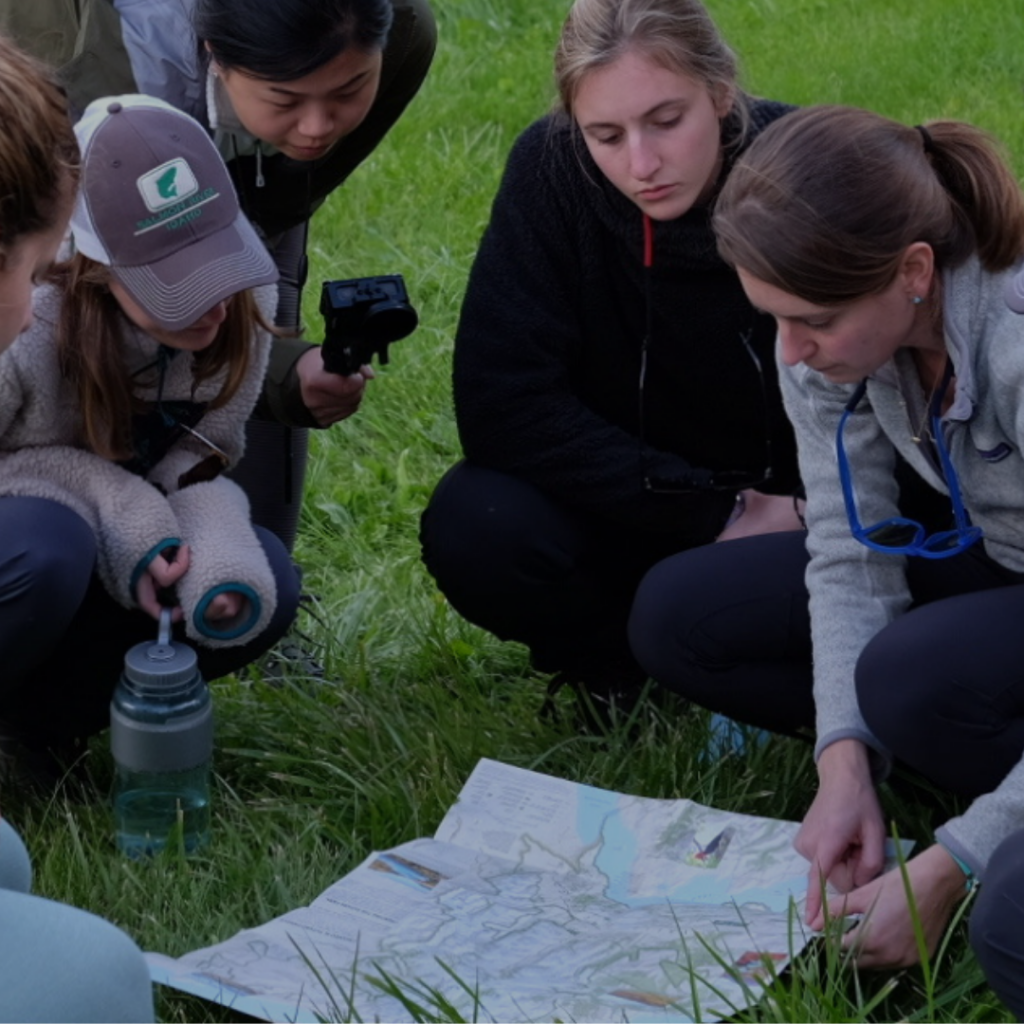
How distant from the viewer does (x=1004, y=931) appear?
6.59 feet

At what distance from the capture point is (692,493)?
2.90 metres

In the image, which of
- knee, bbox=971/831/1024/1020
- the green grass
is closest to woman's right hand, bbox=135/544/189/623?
the green grass

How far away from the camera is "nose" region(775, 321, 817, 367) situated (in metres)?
2.33

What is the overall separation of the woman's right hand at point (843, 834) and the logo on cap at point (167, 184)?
3.69 feet

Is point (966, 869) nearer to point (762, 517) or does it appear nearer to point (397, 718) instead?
point (762, 517)

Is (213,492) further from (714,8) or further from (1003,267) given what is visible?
(714,8)

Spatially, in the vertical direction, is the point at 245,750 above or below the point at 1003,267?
below

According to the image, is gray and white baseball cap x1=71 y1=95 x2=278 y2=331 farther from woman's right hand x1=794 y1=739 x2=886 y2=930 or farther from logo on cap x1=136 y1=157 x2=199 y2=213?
woman's right hand x1=794 y1=739 x2=886 y2=930

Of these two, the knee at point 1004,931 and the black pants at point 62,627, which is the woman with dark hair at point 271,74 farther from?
the knee at point 1004,931

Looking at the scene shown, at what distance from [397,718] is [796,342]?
0.93 meters

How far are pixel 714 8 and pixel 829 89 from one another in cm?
104

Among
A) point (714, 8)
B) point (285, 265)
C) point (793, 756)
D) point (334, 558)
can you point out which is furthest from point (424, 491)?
point (714, 8)

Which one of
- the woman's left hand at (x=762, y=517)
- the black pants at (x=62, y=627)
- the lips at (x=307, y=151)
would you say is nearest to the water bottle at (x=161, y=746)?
the black pants at (x=62, y=627)

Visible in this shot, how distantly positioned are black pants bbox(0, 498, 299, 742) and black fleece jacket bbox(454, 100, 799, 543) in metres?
0.43
